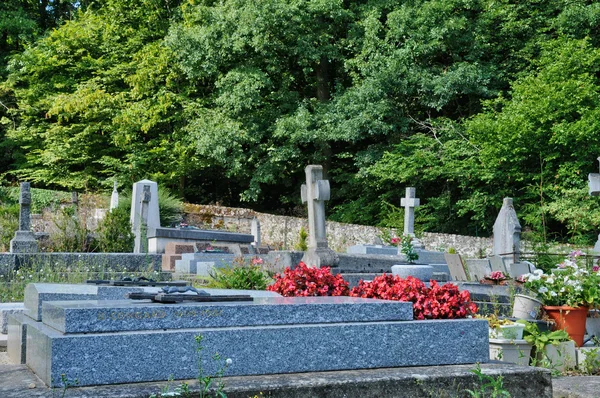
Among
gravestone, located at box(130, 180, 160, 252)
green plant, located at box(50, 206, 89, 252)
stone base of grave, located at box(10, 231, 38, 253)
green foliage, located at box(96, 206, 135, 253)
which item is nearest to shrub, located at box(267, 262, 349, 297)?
stone base of grave, located at box(10, 231, 38, 253)

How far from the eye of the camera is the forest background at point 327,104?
2169 cm

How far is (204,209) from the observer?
2639 cm

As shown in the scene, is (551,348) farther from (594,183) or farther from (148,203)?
(148,203)

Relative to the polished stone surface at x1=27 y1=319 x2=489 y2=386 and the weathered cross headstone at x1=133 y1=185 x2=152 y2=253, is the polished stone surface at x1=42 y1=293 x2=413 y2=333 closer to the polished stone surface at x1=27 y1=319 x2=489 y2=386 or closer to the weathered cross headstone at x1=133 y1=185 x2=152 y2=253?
the polished stone surface at x1=27 y1=319 x2=489 y2=386

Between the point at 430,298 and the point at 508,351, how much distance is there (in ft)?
4.17

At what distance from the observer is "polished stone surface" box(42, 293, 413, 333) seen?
4.34m

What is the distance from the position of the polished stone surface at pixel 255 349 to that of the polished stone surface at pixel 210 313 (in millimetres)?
75

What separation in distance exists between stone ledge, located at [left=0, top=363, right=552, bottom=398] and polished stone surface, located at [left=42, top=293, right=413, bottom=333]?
1.15 ft

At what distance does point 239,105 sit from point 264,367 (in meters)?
21.1

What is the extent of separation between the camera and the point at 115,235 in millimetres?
14516

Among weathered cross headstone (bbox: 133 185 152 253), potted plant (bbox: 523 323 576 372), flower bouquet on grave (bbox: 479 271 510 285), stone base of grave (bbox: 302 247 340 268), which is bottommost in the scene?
potted plant (bbox: 523 323 576 372)

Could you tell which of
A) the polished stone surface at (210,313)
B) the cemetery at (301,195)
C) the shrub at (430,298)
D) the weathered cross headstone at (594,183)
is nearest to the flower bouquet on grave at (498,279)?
the cemetery at (301,195)

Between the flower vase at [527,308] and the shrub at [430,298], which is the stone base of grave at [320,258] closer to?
the flower vase at [527,308]

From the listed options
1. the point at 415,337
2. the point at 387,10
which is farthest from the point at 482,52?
the point at 415,337
